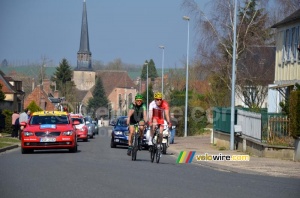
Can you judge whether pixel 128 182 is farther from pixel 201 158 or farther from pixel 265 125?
pixel 265 125

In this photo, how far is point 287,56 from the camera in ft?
129

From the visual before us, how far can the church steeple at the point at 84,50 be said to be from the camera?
483 feet

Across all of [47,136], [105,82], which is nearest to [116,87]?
[105,82]

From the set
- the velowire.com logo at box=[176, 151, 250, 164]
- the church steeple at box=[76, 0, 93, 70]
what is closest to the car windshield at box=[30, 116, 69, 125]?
the velowire.com logo at box=[176, 151, 250, 164]

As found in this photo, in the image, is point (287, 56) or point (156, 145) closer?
point (156, 145)

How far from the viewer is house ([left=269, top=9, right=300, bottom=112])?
1460 inches

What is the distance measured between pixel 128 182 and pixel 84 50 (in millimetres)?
147154

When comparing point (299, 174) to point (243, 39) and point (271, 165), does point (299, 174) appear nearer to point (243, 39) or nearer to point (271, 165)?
point (271, 165)

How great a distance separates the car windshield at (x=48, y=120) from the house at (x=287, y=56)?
41.3 feet

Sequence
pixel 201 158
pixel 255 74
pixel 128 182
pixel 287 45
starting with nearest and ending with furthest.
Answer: pixel 128 182 → pixel 201 158 → pixel 287 45 → pixel 255 74

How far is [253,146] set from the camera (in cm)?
2881

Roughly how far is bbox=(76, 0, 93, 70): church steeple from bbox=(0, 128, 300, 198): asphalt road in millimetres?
119324

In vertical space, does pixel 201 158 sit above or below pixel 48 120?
below

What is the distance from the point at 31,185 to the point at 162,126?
7.44 m
